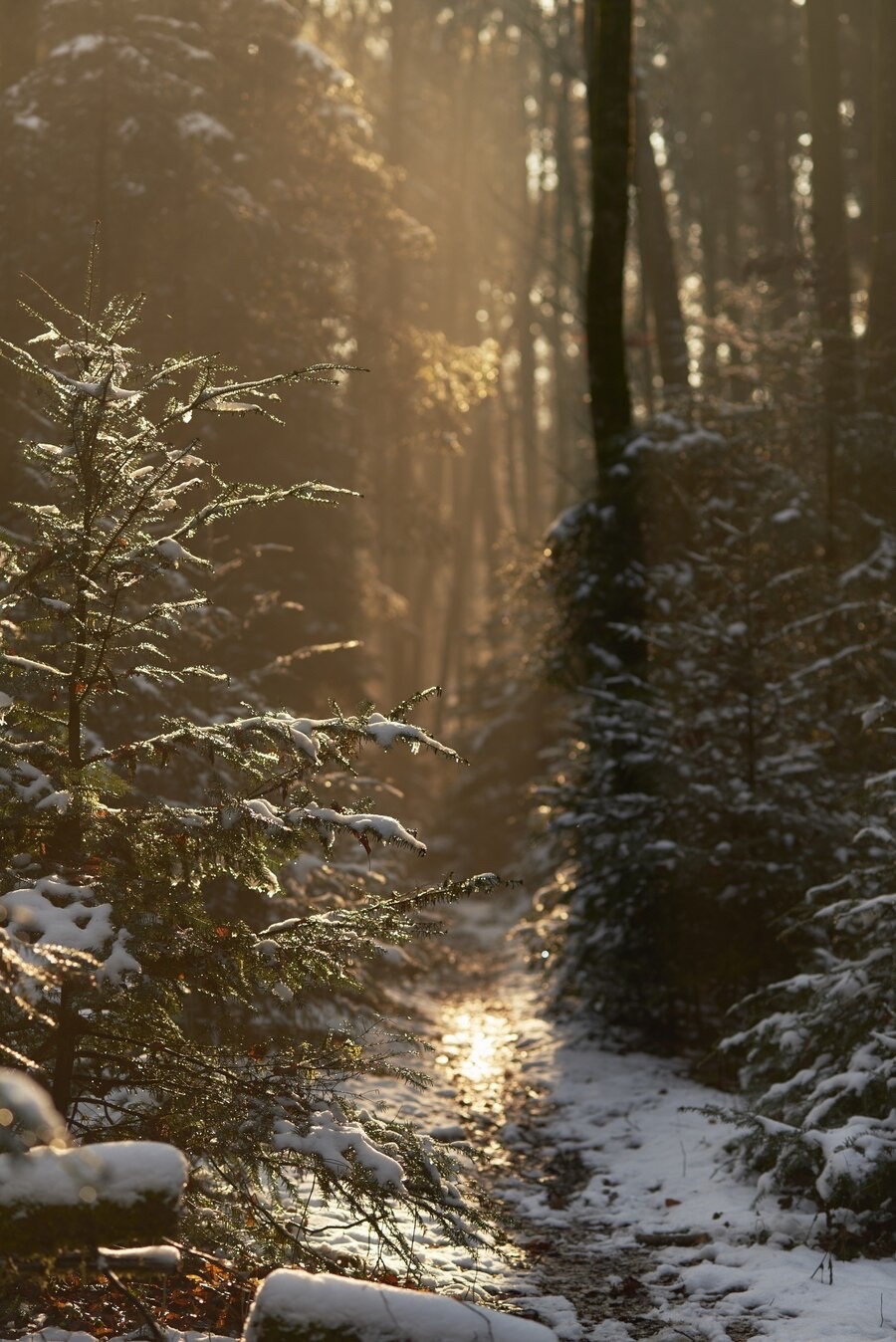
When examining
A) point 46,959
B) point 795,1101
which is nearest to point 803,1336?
point 795,1101

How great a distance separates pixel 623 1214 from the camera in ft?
20.6

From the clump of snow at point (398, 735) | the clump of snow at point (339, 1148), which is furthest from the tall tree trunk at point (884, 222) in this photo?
the clump of snow at point (339, 1148)

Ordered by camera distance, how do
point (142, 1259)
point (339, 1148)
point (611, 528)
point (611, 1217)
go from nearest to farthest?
1. point (142, 1259)
2. point (339, 1148)
3. point (611, 1217)
4. point (611, 528)

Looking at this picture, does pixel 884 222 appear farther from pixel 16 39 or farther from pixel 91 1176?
pixel 91 1176

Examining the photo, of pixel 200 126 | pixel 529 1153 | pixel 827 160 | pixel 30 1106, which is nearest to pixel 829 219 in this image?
pixel 827 160

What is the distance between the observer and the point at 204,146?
1145 cm

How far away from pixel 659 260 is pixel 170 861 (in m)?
15.2

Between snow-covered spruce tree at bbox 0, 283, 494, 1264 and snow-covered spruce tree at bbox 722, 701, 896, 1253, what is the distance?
1983mm

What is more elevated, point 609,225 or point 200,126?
point 200,126

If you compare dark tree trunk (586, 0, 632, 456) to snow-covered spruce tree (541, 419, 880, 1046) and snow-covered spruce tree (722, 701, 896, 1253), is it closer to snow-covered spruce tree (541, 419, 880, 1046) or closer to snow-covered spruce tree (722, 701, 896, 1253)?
snow-covered spruce tree (541, 419, 880, 1046)

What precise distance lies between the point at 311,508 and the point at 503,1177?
8.00 metres

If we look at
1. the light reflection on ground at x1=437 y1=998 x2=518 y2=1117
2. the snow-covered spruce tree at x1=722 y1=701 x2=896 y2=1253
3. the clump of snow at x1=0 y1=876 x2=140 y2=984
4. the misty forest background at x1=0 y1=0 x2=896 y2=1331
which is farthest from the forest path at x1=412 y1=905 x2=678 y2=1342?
the clump of snow at x1=0 y1=876 x2=140 y2=984

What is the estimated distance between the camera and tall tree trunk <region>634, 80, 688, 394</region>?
1619 cm

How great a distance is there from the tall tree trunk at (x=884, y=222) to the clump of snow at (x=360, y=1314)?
989 centimetres
